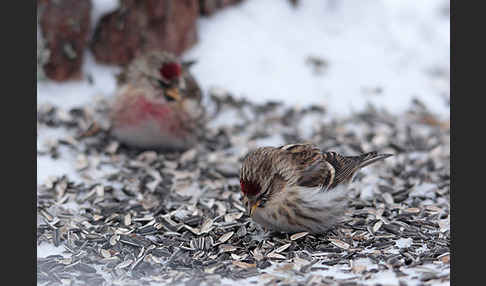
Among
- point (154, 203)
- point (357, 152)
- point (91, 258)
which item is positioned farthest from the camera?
point (357, 152)

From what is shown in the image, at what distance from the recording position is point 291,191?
168 inches

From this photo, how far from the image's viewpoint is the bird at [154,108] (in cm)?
609

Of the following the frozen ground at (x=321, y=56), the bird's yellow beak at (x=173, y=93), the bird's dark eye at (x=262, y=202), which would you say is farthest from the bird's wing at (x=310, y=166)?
the frozen ground at (x=321, y=56)

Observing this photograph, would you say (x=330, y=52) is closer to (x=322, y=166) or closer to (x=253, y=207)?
(x=322, y=166)

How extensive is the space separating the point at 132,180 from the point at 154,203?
52cm

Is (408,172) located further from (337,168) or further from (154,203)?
(154,203)

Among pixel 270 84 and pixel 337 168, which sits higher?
pixel 270 84

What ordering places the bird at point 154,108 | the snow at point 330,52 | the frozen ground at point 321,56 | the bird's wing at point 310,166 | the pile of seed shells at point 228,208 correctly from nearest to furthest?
the pile of seed shells at point 228,208 → the bird's wing at point 310,166 → the bird at point 154,108 → the frozen ground at point 321,56 → the snow at point 330,52

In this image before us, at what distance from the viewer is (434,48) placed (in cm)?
804

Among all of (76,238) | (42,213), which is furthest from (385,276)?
(42,213)

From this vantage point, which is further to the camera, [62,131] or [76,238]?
[62,131]

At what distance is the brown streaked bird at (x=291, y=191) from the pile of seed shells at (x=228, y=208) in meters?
0.13

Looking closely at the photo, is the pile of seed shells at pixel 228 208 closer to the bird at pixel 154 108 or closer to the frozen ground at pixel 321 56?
the bird at pixel 154 108

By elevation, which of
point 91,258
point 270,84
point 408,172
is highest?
point 270,84
